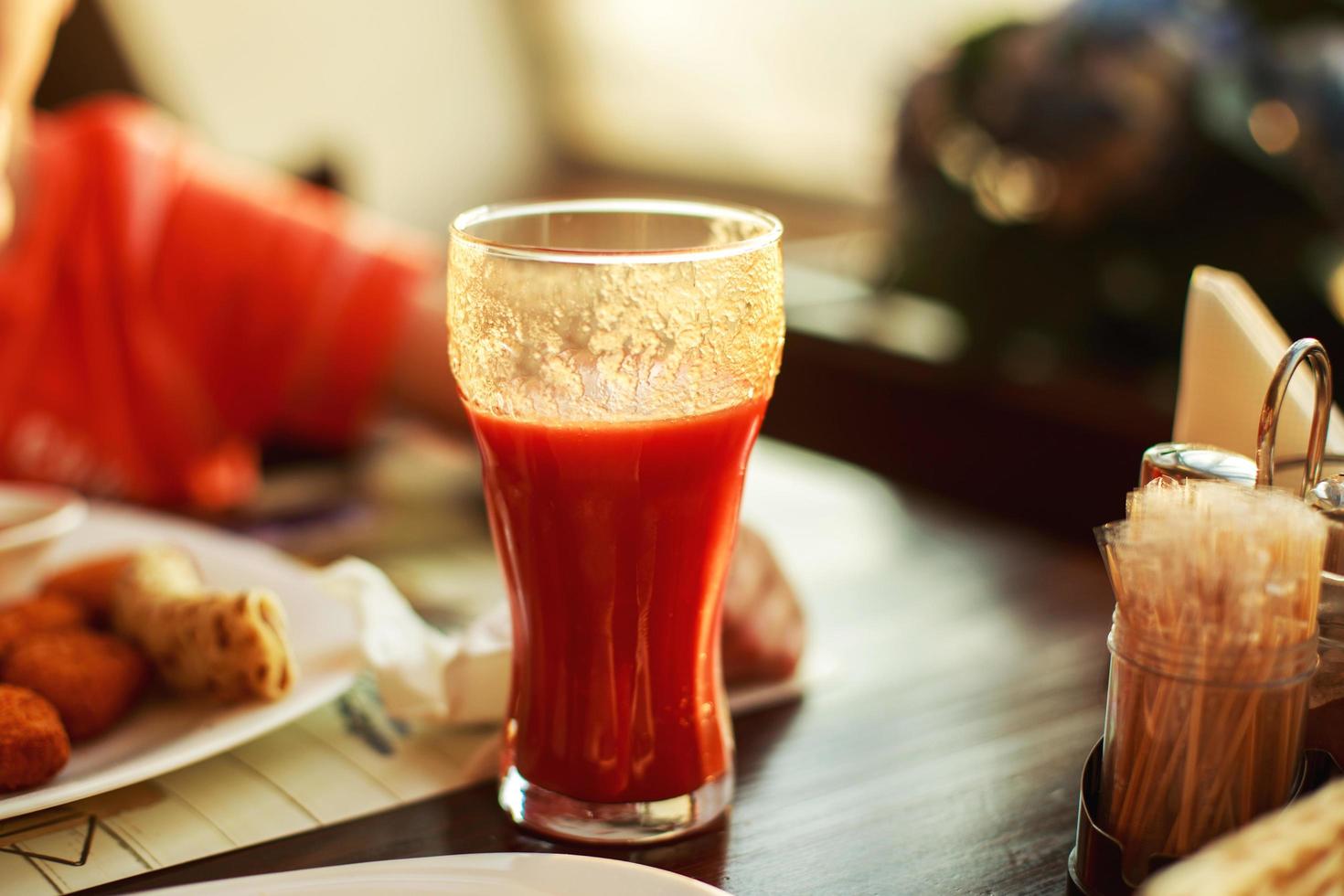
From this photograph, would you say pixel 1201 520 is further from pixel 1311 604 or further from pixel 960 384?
pixel 960 384

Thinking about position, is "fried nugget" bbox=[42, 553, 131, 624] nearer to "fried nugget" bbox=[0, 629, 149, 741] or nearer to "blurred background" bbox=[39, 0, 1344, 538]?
"fried nugget" bbox=[0, 629, 149, 741]

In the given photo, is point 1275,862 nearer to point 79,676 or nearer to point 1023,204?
point 79,676

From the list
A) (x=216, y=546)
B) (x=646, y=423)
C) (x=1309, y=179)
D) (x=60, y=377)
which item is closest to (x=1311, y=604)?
(x=646, y=423)

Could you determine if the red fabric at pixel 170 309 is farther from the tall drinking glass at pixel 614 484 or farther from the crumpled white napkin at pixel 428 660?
the tall drinking glass at pixel 614 484

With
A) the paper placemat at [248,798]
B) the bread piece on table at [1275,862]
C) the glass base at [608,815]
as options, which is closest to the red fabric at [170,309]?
the paper placemat at [248,798]

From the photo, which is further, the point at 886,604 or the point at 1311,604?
the point at 886,604

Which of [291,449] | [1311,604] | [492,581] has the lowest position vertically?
[291,449]

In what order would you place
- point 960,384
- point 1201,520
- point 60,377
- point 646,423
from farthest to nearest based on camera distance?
point 960,384 → point 60,377 → point 646,423 → point 1201,520

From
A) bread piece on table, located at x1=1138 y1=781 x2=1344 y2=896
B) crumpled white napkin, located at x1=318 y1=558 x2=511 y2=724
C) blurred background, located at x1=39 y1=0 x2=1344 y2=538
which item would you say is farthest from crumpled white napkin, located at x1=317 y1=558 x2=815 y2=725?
blurred background, located at x1=39 y1=0 x2=1344 y2=538
